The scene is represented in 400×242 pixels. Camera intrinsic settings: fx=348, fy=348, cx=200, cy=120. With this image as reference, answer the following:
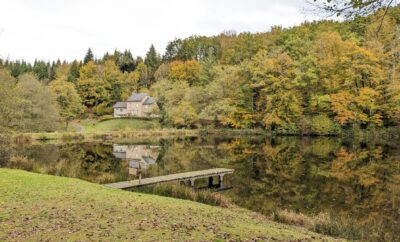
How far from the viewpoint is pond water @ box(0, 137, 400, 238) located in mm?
14156

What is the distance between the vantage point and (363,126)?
49.0 metres

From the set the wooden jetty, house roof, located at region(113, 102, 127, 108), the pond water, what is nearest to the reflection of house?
the pond water

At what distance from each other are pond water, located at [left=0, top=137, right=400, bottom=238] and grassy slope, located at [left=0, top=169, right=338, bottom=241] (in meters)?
4.07

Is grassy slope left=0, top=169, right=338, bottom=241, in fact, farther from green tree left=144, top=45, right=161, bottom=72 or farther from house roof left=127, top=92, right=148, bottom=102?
green tree left=144, top=45, right=161, bottom=72

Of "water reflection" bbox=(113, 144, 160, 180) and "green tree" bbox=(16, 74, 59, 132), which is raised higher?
"green tree" bbox=(16, 74, 59, 132)

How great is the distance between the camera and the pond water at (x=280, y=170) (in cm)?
1416

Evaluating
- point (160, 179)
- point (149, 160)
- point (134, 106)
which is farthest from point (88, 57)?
point (160, 179)

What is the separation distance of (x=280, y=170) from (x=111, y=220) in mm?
16280

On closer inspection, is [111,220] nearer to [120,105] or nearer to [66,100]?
[66,100]

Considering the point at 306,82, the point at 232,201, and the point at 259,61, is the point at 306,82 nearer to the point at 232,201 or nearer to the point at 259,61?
the point at 259,61

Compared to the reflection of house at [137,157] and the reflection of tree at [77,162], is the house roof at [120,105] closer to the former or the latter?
the reflection of tree at [77,162]

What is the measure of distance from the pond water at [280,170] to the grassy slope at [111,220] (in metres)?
4.07

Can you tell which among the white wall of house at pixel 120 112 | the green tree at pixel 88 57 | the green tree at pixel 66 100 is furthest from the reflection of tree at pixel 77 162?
the green tree at pixel 88 57

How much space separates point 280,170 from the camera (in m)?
22.9
